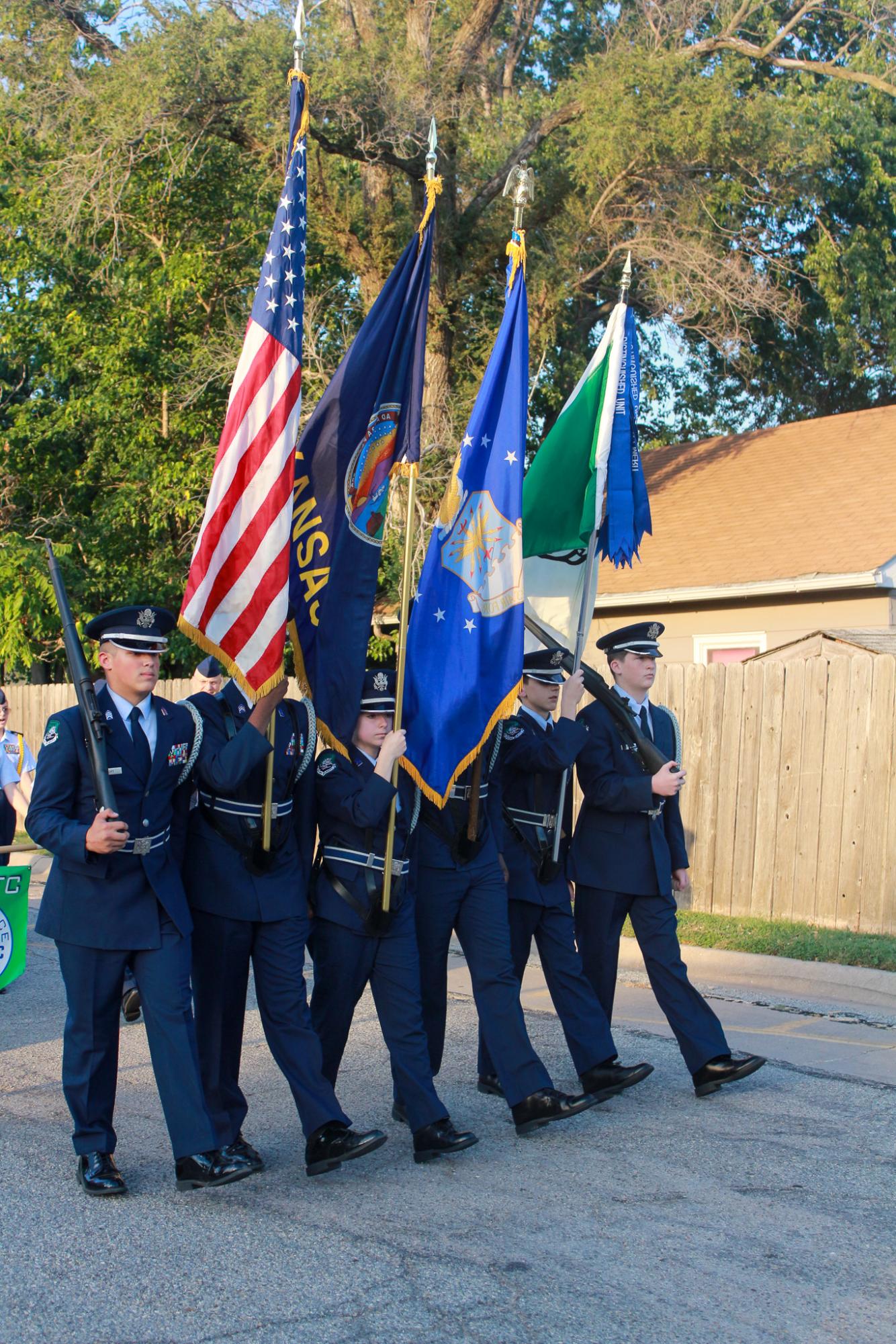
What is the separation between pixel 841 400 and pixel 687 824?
17.2 m

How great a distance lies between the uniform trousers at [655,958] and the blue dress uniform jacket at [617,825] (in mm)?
78

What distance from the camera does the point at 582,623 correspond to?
6703 mm

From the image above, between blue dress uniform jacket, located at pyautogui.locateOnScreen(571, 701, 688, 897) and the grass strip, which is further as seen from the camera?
the grass strip

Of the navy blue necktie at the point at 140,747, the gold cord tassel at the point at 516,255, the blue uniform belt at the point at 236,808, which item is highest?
the gold cord tassel at the point at 516,255

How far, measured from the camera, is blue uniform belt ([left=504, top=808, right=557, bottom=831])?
620 cm

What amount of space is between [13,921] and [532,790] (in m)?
2.39

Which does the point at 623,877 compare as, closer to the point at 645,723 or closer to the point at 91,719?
the point at 645,723

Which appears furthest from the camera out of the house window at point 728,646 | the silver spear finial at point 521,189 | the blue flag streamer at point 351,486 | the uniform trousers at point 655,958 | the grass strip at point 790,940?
the house window at point 728,646

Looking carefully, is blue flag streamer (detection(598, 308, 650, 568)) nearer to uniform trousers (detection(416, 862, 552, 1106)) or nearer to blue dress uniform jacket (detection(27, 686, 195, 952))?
uniform trousers (detection(416, 862, 552, 1106))

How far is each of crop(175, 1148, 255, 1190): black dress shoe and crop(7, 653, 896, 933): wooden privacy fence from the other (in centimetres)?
627

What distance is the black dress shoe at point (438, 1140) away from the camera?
5.12 meters

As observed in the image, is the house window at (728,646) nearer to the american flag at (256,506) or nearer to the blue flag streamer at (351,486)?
the blue flag streamer at (351,486)

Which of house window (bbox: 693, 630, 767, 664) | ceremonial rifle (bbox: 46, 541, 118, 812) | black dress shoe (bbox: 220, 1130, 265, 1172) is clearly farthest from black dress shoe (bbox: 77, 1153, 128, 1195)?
house window (bbox: 693, 630, 767, 664)

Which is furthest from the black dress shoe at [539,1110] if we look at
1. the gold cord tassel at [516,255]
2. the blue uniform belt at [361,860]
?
the gold cord tassel at [516,255]
